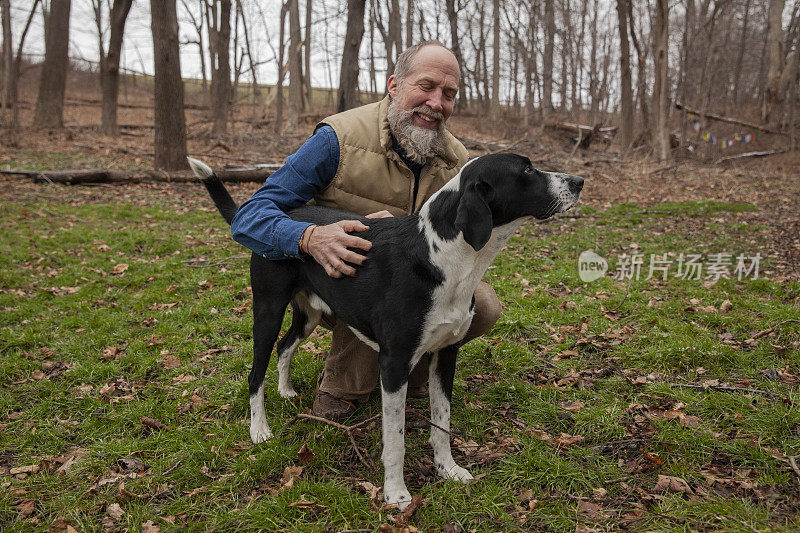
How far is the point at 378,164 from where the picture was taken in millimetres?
3035

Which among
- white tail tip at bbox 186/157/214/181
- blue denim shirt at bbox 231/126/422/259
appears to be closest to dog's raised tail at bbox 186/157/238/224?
white tail tip at bbox 186/157/214/181

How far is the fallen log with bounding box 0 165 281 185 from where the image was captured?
34.2 feet

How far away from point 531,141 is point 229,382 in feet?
49.0

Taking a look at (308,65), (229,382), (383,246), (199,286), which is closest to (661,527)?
(383,246)

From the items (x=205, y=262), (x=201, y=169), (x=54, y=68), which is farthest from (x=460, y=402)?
(x=54, y=68)

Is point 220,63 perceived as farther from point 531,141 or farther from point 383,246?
point 383,246

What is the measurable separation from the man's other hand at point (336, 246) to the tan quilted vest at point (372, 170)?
0.50 m

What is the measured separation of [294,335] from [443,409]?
1.15 metres

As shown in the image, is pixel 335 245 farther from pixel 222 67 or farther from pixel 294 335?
pixel 222 67

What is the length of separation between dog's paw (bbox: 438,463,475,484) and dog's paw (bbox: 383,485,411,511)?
0.26 meters

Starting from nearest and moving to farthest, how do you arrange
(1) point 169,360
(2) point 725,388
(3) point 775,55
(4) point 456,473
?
(4) point 456,473 < (2) point 725,388 < (1) point 169,360 < (3) point 775,55

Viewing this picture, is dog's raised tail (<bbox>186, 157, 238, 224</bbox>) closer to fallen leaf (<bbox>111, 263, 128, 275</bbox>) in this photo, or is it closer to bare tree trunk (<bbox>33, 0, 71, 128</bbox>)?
fallen leaf (<bbox>111, 263, 128, 275</bbox>)

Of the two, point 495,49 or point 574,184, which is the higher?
point 495,49

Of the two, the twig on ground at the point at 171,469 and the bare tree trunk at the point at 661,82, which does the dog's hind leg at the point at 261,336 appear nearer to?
the twig on ground at the point at 171,469
